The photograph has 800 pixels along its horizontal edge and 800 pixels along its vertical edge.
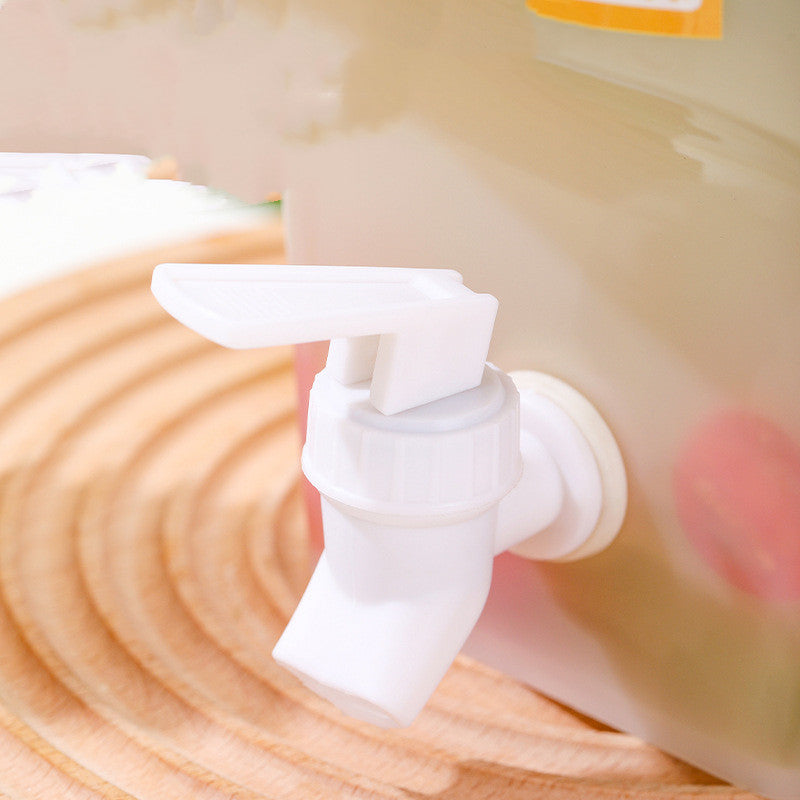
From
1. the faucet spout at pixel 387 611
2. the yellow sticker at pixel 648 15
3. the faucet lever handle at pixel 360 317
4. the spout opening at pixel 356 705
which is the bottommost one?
the spout opening at pixel 356 705

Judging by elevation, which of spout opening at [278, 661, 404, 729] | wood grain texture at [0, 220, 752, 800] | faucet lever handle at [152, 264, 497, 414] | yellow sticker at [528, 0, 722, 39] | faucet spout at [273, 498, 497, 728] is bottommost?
wood grain texture at [0, 220, 752, 800]

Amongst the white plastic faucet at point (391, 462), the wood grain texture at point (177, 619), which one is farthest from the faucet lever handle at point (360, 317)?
the wood grain texture at point (177, 619)

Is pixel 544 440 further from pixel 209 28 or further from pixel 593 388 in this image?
pixel 209 28

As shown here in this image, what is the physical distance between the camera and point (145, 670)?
0.39 metres

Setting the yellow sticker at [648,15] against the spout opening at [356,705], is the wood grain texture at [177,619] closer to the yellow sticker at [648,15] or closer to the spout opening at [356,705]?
the spout opening at [356,705]

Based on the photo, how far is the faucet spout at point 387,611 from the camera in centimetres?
32

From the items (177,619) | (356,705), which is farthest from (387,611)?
(177,619)

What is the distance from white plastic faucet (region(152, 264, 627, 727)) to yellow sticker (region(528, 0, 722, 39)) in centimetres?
9

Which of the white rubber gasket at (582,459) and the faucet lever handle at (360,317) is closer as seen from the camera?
the faucet lever handle at (360,317)

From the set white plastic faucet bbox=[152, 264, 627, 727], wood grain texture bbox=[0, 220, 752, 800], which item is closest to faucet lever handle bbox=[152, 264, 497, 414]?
white plastic faucet bbox=[152, 264, 627, 727]

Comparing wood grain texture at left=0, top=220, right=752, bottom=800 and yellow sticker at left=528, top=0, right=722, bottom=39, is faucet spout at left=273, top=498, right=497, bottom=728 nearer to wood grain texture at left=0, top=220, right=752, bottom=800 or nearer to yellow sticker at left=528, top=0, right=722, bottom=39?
wood grain texture at left=0, top=220, right=752, bottom=800

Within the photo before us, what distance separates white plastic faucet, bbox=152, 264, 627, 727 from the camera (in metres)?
0.28

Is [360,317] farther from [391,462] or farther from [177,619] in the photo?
[177,619]

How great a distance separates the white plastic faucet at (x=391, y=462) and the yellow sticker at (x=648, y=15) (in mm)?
89
